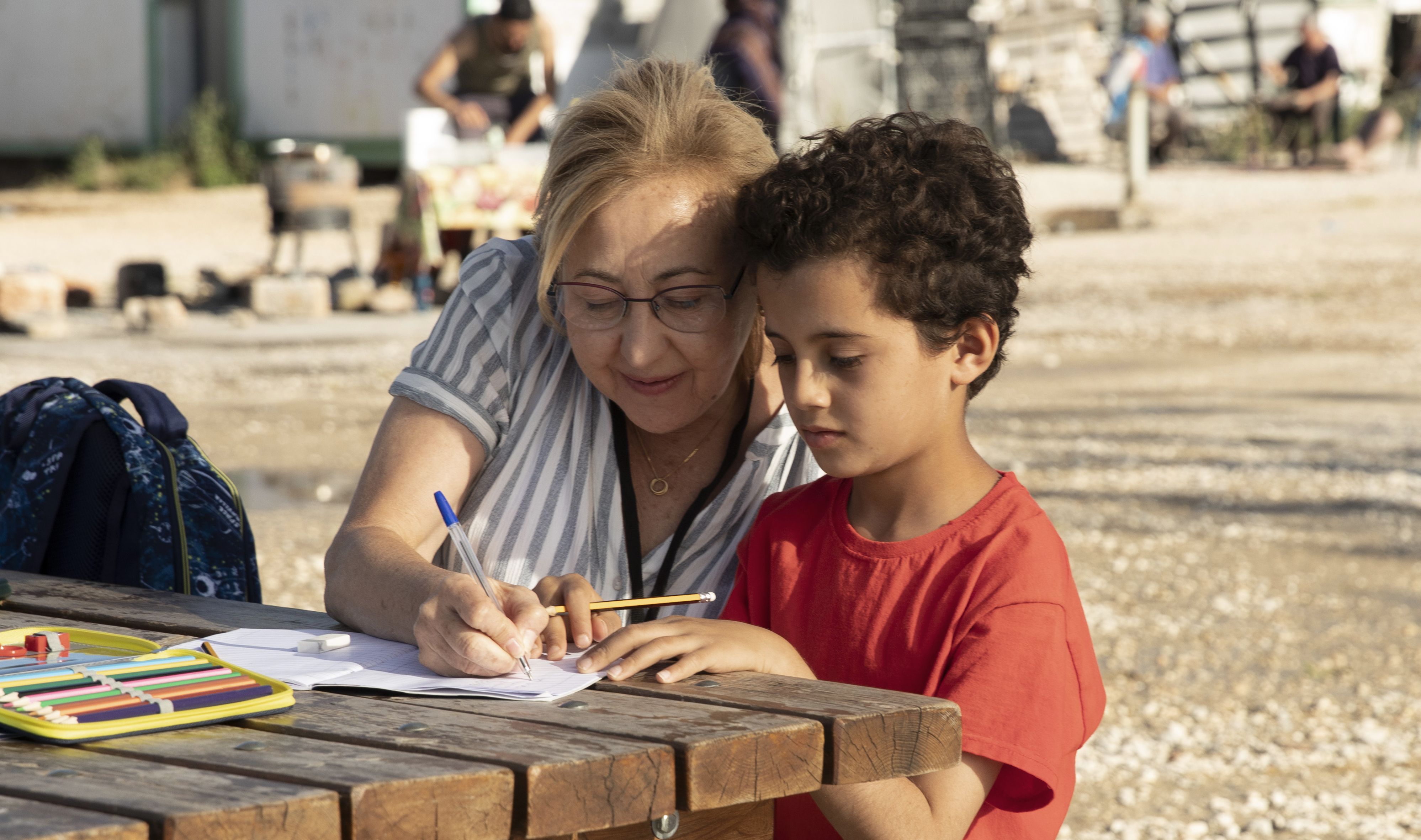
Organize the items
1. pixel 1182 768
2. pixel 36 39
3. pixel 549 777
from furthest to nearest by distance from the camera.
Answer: pixel 36 39, pixel 1182 768, pixel 549 777

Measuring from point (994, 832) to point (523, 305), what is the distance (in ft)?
3.38

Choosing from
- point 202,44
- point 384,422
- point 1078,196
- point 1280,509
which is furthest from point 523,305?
point 202,44

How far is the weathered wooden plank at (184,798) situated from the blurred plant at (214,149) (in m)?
17.1

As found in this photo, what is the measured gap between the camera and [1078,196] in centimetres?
1559

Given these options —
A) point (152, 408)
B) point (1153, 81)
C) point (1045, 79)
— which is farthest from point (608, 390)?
point (1045, 79)

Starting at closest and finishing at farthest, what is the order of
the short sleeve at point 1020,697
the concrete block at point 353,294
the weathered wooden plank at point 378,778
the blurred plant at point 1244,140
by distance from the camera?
the weathered wooden plank at point 378,778
the short sleeve at point 1020,697
the concrete block at point 353,294
the blurred plant at point 1244,140

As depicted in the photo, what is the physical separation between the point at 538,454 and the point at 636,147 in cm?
48

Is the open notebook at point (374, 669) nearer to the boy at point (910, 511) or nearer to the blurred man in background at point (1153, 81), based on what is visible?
the boy at point (910, 511)

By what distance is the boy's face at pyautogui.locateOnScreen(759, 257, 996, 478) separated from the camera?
199 centimetres

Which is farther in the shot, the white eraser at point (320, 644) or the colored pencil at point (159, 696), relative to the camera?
the white eraser at point (320, 644)

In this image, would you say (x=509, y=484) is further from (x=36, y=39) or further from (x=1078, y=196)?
(x=36, y=39)

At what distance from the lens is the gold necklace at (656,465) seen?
2455 mm

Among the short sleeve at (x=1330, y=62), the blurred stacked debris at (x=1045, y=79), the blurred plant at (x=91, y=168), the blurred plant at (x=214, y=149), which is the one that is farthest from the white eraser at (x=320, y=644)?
the short sleeve at (x=1330, y=62)

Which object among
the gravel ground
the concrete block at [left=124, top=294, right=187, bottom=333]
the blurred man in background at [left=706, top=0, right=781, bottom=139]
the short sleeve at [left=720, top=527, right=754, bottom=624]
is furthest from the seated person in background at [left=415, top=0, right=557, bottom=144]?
the short sleeve at [left=720, top=527, right=754, bottom=624]
